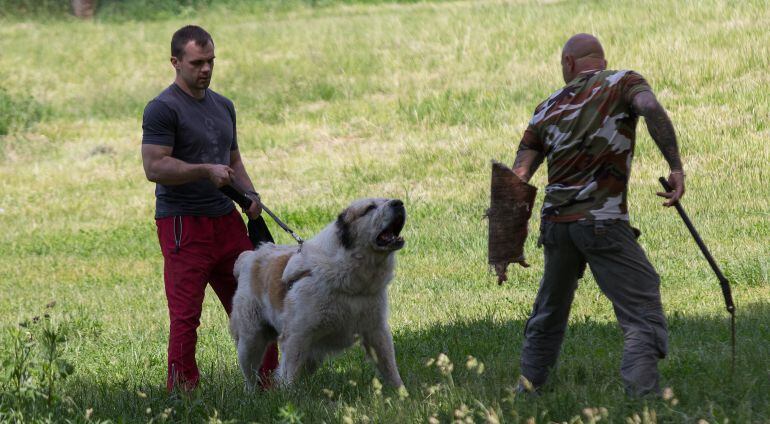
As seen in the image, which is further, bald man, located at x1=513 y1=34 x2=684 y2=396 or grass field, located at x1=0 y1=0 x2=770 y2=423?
grass field, located at x1=0 y1=0 x2=770 y2=423

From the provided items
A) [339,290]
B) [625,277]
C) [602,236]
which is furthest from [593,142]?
[339,290]

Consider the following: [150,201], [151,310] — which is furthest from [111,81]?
[151,310]

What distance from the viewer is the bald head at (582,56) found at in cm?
537

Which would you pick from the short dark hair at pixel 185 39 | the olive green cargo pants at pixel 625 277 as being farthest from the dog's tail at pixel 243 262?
the olive green cargo pants at pixel 625 277

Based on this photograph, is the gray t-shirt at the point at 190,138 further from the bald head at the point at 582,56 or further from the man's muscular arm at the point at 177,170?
the bald head at the point at 582,56

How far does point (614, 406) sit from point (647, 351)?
1.35 feet

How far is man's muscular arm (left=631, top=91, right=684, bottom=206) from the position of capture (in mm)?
4984

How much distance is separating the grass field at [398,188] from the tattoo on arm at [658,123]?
3.93ft

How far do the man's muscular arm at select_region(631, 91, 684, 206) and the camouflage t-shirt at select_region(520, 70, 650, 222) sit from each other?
0.08 metres

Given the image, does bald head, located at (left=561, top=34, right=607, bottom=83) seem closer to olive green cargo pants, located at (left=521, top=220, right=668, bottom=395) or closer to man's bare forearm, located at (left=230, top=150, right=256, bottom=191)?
olive green cargo pants, located at (left=521, top=220, right=668, bottom=395)

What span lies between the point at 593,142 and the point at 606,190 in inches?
9.8

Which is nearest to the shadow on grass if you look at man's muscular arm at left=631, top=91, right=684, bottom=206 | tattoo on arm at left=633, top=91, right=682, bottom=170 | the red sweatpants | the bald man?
the red sweatpants

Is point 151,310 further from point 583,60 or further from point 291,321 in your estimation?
point 583,60

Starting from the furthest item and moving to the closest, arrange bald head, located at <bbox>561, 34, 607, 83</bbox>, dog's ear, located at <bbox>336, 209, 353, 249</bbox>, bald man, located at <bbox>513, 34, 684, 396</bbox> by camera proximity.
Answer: dog's ear, located at <bbox>336, 209, 353, 249</bbox> < bald head, located at <bbox>561, 34, 607, 83</bbox> < bald man, located at <bbox>513, 34, 684, 396</bbox>
